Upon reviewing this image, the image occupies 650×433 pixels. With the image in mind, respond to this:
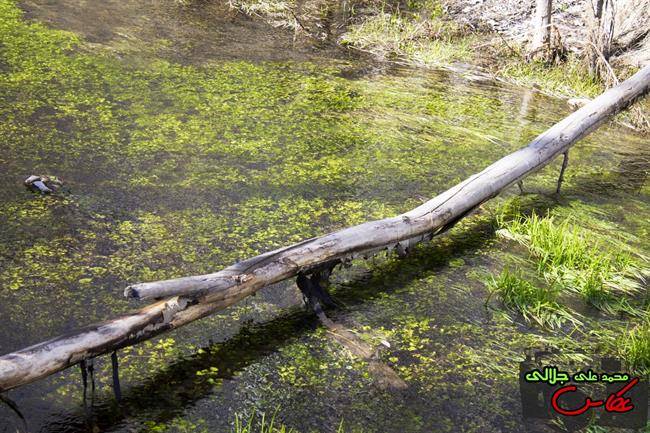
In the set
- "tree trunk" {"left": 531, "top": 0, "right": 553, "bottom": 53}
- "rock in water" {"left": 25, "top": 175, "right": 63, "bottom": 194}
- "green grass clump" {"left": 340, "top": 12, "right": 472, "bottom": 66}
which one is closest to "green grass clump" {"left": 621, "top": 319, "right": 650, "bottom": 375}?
"rock in water" {"left": 25, "top": 175, "right": 63, "bottom": 194}

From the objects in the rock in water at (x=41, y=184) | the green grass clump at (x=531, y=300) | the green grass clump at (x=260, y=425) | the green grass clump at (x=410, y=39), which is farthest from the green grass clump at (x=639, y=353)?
the green grass clump at (x=410, y=39)

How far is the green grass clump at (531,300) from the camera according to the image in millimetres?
3666

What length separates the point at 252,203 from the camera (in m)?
4.50

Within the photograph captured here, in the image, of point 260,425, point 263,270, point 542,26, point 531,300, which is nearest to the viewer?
point 260,425

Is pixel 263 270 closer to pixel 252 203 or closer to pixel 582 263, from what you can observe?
pixel 252 203

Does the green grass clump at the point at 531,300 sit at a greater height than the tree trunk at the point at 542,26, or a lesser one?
lesser

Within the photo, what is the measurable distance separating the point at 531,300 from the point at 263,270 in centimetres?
140

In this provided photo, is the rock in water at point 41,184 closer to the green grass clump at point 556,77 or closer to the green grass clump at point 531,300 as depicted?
the green grass clump at point 531,300

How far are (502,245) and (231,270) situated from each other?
1.93m

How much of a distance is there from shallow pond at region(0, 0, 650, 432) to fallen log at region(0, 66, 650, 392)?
24 cm

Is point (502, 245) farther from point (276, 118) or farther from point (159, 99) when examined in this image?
point (159, 99)

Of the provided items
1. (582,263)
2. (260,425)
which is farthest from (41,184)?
(582,263)

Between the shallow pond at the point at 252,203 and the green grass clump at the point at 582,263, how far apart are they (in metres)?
0.16

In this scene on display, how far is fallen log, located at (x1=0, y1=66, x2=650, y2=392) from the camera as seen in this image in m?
2.55
